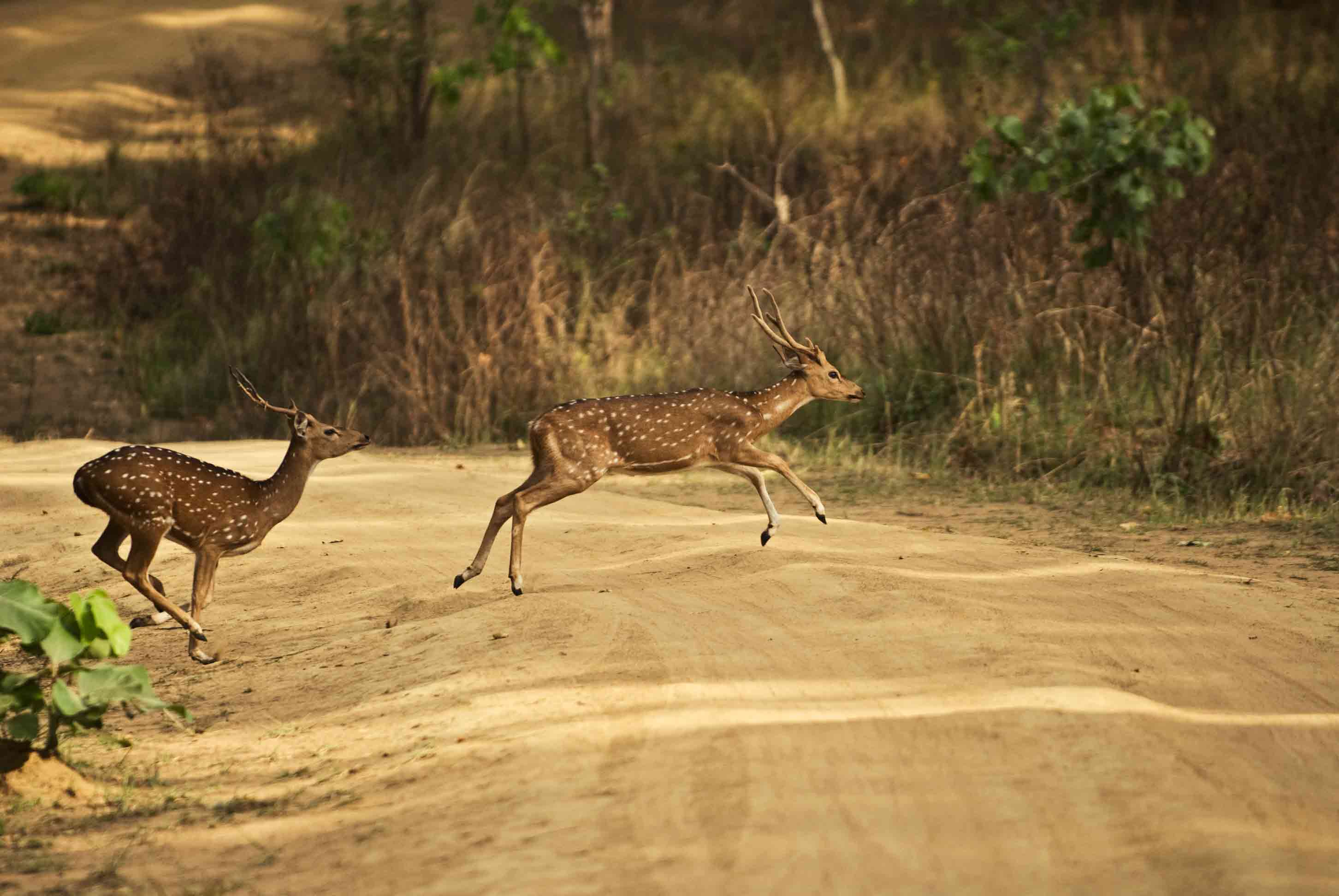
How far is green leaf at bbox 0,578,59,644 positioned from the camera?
18.6 ft

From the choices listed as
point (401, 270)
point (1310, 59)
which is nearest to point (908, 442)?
point (401, 270)

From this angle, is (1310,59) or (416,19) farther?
(416,19)

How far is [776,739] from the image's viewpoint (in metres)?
5.26

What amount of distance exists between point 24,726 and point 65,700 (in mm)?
370

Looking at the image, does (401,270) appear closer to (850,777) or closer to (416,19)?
(416,19)

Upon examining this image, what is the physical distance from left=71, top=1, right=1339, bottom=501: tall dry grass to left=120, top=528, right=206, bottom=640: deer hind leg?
6794mm

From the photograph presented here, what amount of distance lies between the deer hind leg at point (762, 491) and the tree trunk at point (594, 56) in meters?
14.7

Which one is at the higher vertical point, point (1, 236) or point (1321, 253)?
point (1321, 253)

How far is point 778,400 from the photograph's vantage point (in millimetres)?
9109

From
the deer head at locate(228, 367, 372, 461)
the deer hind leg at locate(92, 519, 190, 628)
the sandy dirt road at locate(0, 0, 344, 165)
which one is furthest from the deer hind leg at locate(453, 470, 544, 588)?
the sandy dirt road at locate(0, 0, 344, 165)

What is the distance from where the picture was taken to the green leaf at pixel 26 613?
5664 mm

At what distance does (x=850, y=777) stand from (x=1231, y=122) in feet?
44.6

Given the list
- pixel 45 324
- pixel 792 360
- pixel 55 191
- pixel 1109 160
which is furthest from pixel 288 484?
pixel 55 191

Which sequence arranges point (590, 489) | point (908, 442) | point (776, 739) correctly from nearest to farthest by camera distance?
1. point (776, 739)
2. point (590, 489)
3. point (908, 442)
